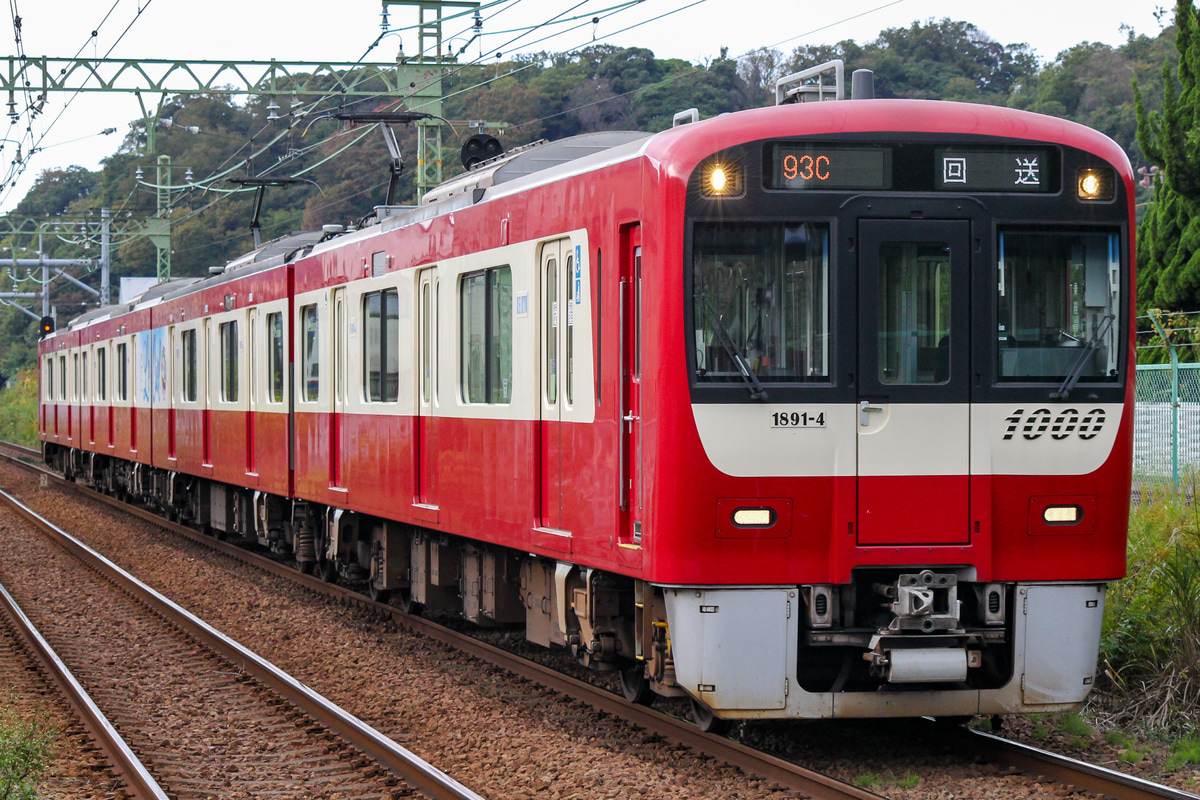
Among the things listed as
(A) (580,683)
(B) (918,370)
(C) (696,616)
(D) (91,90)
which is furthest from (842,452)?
(D) (91,90)

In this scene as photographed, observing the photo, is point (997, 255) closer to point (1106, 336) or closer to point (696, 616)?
point (1106, 336)

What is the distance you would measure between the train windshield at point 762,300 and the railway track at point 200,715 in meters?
2.27

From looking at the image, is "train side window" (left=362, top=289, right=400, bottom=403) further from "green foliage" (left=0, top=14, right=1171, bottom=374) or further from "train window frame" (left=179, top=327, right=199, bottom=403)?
"green foliage" (left=0, top=14, right=1171, bottom=374)

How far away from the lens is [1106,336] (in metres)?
7.04

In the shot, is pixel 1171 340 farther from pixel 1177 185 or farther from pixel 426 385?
pixel 426 385

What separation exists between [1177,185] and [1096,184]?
12811mm

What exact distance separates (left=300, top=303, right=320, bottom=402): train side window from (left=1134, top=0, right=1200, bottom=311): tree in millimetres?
10067

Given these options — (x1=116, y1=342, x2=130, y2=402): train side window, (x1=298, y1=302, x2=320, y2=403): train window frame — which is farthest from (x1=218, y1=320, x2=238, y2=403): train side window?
(x1=116, y1=342, x2=130, y2=402): train side window

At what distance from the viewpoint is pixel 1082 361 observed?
7004 mm

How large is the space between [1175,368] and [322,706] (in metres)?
8.19

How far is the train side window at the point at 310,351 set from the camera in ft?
43.7

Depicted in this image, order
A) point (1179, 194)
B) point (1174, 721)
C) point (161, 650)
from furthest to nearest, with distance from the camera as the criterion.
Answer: point (1179, 194) < point (161, 650) < point (1174, 721)

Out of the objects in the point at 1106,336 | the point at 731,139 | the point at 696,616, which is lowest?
the point at 696,616

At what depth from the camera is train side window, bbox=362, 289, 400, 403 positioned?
36.2 feet
